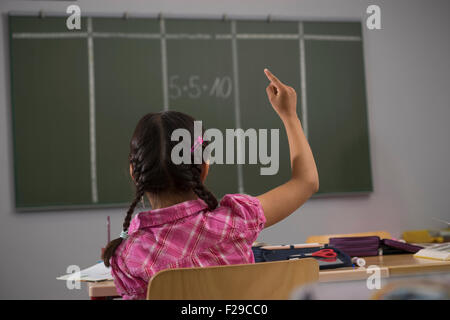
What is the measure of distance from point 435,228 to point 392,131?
869mm

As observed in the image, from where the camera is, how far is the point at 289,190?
106cm

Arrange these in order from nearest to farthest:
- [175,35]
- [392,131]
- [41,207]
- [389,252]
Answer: [389,252], [41,207], [175,35], [392,131]

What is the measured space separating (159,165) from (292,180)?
0.98 feet

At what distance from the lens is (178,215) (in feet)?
3.36

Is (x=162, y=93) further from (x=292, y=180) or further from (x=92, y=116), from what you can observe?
(x=292, y=180)

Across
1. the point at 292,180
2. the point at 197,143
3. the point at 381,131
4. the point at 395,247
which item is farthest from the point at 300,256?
the point at 381,131

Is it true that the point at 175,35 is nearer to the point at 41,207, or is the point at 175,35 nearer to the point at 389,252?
the point at 41,207

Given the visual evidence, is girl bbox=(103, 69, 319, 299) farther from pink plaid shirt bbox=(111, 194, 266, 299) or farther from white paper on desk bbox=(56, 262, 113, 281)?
white paper on desk bbox=(56, 262, 113, 281)

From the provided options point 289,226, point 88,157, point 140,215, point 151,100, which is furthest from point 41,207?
point 140,215

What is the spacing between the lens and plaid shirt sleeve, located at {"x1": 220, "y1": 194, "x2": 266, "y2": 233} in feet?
3.39

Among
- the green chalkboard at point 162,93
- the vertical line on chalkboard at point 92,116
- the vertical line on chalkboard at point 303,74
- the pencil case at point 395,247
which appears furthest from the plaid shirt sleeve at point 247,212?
the vertical line on chalkboard at point 303,74

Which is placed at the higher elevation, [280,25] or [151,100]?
[280,25]

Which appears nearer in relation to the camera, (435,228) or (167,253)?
(167,253)

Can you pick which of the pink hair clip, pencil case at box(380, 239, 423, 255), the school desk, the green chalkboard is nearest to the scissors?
the school desk
